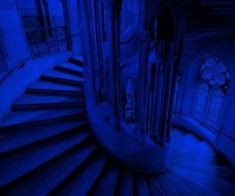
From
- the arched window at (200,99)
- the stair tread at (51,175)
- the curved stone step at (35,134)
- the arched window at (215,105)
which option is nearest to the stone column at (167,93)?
the stair tread at (51,175)

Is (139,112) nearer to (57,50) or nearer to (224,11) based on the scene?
(224,11)

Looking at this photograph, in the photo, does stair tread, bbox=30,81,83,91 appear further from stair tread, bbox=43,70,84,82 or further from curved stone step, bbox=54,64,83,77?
curved stone step, bbox=54,64,83,77

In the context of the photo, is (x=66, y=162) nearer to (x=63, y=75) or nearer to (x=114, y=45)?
(x=114, y=45)

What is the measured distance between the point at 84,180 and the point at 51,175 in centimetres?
45

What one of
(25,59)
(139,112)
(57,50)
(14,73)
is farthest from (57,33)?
(139,112)

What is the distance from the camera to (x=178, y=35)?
1889 millimetres

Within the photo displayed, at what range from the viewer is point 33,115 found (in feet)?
9.74

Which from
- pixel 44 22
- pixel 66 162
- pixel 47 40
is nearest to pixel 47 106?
pixel 66 162

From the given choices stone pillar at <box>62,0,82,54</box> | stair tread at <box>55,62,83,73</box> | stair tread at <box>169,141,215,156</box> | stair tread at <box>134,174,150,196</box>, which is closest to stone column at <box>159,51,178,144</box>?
stair tread at <box>134,174,150,196</box>

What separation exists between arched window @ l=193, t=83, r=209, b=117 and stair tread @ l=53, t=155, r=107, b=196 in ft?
11.1

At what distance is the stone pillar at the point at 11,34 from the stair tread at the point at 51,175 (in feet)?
5.77

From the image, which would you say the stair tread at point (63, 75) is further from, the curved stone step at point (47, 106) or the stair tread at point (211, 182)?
the stair tread at point (211, 182)

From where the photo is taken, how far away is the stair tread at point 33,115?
2.77 metres

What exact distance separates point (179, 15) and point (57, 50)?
3457 millimetres
